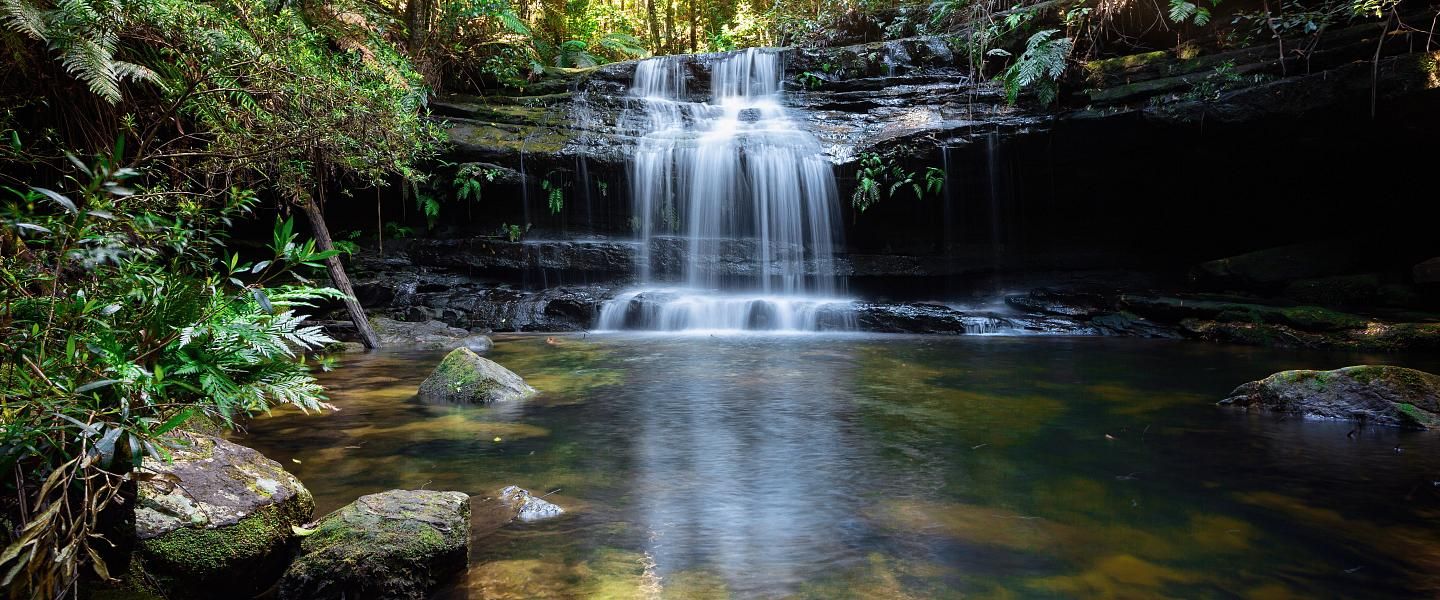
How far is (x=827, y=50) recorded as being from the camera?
14766mm

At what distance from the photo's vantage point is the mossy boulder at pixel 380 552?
8.24 feet

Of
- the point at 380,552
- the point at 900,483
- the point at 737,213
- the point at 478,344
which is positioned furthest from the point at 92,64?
the point at 737,213

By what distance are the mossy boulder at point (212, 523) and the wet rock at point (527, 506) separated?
926mm

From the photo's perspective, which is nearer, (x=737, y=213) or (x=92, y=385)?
(x=92, y=385)

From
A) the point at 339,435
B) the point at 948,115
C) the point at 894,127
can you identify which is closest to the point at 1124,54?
the point at 948,115

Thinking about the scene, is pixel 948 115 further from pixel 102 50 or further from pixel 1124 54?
pixel 102 50

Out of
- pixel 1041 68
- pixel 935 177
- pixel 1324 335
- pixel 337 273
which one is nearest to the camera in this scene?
pixel 337 273

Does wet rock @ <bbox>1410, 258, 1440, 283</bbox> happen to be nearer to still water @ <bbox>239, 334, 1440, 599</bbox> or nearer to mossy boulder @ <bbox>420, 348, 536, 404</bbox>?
still water @ <bbox>239, 334, 1440, 599</bbox>

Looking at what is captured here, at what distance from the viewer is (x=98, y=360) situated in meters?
2.04

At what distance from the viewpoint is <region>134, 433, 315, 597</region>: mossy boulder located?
2359 mm

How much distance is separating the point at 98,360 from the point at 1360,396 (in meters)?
7.17

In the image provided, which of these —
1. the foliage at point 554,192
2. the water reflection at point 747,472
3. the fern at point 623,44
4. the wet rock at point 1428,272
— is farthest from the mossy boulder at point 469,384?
the fern at point 623,44

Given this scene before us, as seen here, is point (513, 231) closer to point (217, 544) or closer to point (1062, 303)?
point (1062, 303)

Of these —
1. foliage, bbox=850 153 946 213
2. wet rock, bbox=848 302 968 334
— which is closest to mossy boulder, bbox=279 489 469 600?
wet rock, bbox=848 302 968 334
